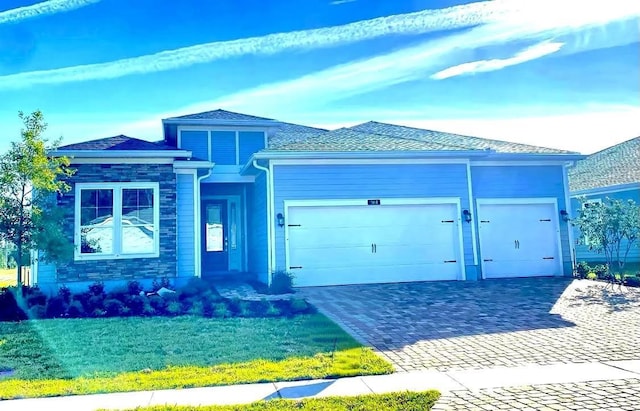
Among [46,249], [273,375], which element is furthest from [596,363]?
[46,249]

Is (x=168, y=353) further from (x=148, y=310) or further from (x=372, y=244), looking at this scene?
(x=372, y=244)

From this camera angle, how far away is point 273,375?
208 inches

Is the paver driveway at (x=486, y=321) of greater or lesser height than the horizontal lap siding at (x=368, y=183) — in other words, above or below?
below

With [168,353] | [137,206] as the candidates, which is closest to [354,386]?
[168,353]

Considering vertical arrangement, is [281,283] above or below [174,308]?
above

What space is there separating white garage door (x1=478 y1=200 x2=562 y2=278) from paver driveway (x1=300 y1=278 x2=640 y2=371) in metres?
1.34

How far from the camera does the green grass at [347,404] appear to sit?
4.29 m

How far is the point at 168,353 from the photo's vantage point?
20.8 feet

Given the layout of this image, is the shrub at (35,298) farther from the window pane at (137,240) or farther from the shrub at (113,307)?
the window pane at (137,240)

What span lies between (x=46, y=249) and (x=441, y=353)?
8543 mm

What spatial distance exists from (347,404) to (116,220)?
920 cm

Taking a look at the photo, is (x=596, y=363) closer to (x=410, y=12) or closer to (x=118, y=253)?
(x=410, y=12)

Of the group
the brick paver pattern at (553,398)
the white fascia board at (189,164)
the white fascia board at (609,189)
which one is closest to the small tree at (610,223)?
the white fascia board at (609,189)

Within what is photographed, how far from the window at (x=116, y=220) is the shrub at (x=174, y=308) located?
8.88 feet
